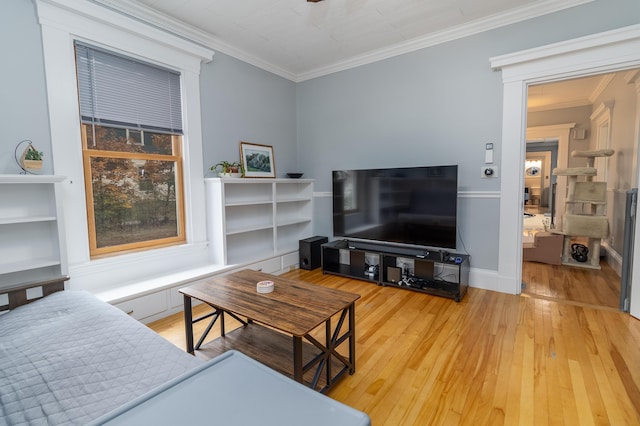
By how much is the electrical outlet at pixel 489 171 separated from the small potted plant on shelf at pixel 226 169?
2.63m

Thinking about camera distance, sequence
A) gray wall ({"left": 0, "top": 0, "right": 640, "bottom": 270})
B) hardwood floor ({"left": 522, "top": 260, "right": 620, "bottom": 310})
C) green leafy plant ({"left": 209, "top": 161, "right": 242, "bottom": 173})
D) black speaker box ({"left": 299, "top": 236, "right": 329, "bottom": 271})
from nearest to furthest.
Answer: gray wall ({"left": 0, "top": 0, "right": 640, "bottom": 270}), hardwood floor ({"left": 522, "top": 260, "right": 620, "bottom": 310}), green leafy plant ({"left": 209, "top": 161, "right": 242, "bottom": 173}), black speaker box ({"left": 299, "top": 236, "right": 329, "bottom": 271})

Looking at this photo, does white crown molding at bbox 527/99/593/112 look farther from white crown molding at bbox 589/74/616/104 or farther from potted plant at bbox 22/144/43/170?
potted plant at bbox 22/144/43/170

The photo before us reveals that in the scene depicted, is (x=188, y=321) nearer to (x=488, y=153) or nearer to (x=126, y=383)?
(x=126, y=383)

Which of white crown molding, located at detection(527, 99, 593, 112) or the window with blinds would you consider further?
white crown molding, located at detection(527, 99, 593, 112)

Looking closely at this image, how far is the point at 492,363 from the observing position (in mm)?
1962

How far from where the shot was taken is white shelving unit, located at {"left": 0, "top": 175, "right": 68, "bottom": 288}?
2109mm

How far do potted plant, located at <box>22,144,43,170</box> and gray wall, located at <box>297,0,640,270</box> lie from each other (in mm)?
3023

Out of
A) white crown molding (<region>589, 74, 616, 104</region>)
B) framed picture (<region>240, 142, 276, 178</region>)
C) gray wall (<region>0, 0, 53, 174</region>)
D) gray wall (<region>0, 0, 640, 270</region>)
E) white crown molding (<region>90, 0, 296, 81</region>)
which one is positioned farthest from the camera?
white crown molding (<region>589, 74, 616, 104</region>)

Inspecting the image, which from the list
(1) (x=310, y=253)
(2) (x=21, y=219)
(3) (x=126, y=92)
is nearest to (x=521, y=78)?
(1) (x=310, y=253)

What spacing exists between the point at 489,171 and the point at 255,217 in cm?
276

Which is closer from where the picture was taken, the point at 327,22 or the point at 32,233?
the point at 32,233

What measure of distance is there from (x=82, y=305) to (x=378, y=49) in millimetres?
3778

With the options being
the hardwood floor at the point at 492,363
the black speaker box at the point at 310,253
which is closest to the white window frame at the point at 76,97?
the hardwood floor at the point at 492,363

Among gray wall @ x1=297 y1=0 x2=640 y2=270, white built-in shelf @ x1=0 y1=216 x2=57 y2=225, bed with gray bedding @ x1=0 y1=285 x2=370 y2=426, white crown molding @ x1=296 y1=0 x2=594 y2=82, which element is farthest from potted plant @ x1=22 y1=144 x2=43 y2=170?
white crown molding @ x1=296 y1=0 x2=594 y2=82
